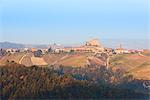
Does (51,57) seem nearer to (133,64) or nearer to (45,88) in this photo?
(133,64)

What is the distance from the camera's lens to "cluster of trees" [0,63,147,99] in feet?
107

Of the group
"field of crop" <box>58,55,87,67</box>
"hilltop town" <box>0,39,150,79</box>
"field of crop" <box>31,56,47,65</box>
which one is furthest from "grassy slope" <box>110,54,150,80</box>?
"field of crop" <box>31,56,47,65</box>

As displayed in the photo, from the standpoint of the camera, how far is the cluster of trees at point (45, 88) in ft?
107

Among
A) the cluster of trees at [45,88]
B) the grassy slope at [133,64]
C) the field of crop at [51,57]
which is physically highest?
the cluster of trees at [45,88]

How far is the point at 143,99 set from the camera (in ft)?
97.5

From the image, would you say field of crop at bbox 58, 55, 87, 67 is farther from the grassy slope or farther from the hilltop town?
the grassy slope

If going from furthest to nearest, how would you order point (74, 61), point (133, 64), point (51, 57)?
point (51, 57)
point (74, 61)
point (133, 64)

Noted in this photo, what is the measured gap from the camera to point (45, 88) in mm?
34562

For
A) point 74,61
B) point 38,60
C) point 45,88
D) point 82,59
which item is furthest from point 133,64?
point 45,88

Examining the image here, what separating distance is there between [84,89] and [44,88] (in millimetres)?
3042

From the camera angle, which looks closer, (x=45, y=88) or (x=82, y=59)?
(x=45, y=88)

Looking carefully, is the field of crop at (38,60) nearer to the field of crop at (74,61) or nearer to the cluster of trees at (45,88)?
the field of crop at (74,61)

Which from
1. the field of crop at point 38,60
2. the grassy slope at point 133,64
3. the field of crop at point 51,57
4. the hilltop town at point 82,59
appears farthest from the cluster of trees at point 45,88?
the field of crop at point 51,57

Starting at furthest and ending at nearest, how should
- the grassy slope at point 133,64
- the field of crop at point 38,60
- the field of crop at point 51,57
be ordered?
1. the field of crop at point 51,57
2. the field of crop at point 38,60
3. the grassy slope at point 133,64
